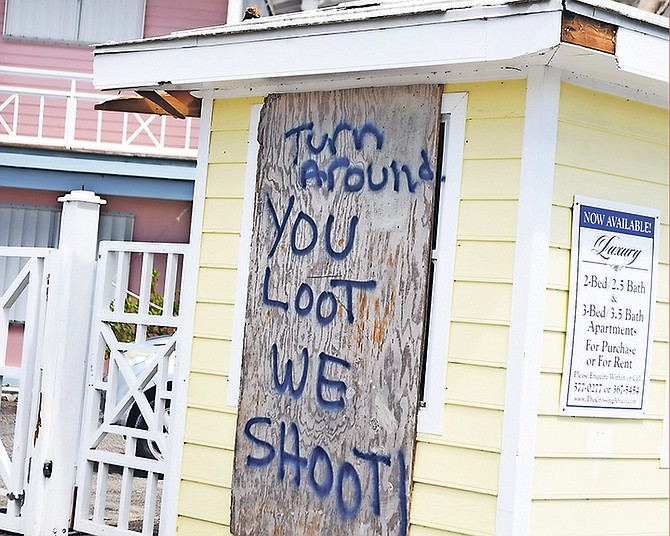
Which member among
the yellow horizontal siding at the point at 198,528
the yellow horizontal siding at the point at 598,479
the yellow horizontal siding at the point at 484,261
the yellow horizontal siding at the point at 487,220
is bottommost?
the yellow horizontal siding at the point at 198,528

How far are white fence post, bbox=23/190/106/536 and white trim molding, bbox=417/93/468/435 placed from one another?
2280 millimetres

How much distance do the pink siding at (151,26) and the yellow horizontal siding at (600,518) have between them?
467 inches

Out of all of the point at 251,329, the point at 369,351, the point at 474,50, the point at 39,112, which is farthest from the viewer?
the point at 39,112

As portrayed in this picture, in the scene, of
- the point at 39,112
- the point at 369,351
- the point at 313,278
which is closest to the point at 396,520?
the point at 369,351

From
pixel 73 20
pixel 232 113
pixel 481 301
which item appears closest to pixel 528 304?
pixel 481 301

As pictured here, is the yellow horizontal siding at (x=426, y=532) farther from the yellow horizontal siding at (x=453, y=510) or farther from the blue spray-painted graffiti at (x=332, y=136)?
the blue spray-painted graffiti at (x=332, y=136)

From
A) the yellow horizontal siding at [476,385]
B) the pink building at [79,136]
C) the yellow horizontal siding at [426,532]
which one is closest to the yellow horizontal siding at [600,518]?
the yellow horizontal siding at [426,532]

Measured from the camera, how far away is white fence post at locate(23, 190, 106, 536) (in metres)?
6.65

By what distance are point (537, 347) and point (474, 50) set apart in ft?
4.09

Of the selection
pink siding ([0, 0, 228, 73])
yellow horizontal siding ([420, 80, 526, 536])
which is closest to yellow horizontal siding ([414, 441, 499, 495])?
yellow horizontal siding ([420, 80, 526, 536])

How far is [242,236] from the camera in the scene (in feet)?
19.4

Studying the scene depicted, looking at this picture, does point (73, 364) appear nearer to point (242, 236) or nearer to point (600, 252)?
point (242, 236)

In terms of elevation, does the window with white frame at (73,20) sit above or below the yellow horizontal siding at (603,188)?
above

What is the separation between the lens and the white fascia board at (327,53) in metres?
4.79
